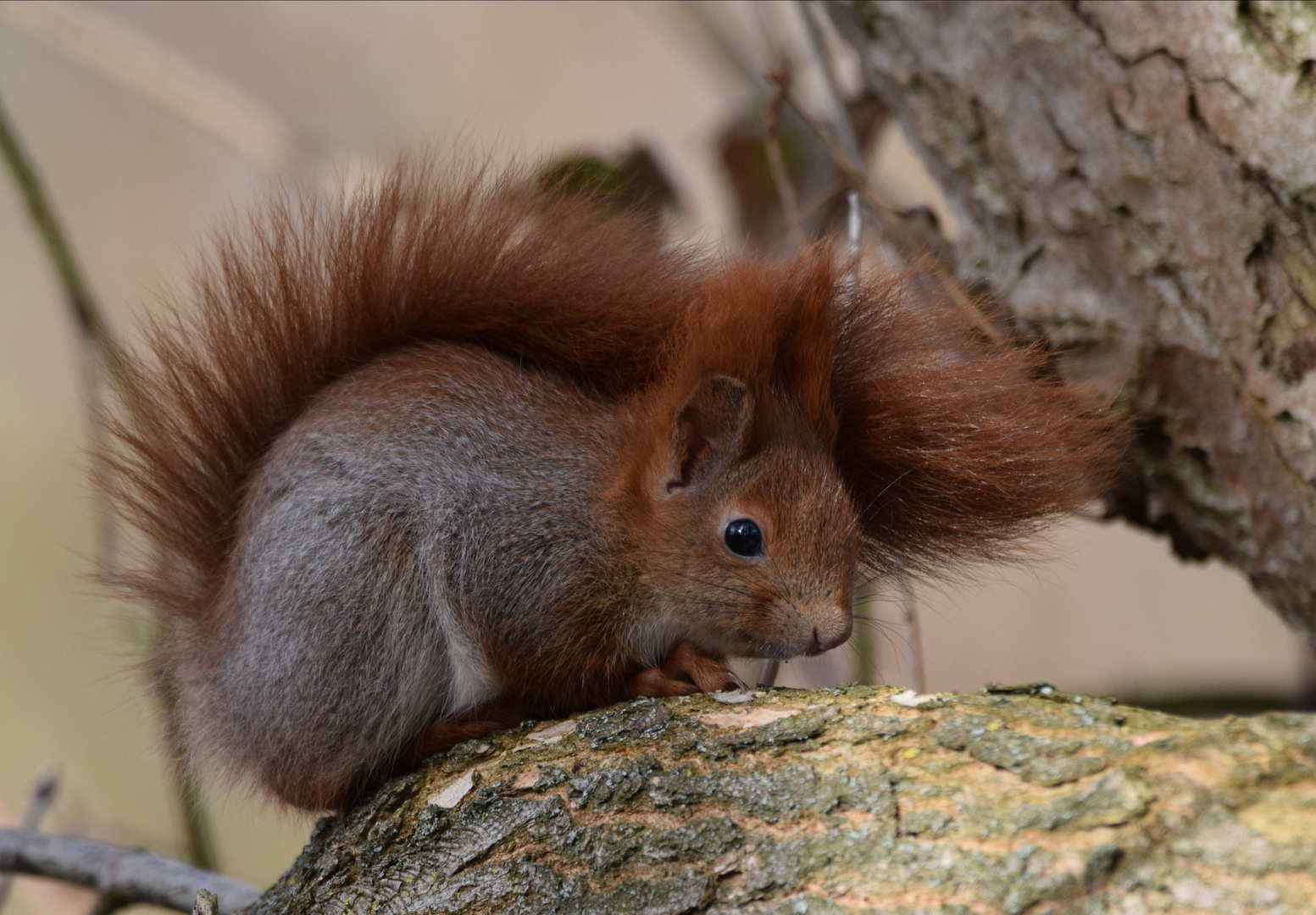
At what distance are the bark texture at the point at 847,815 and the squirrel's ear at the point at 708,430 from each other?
13.5 inches

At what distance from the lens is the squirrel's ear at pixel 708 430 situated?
150cm

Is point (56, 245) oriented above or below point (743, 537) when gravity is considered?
above

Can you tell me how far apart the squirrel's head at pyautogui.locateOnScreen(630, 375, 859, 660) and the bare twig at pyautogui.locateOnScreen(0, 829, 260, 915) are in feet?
2.78

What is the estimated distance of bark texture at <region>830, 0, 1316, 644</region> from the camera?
1725 mm

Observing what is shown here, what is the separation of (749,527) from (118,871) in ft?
3.90

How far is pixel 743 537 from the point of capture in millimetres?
1539

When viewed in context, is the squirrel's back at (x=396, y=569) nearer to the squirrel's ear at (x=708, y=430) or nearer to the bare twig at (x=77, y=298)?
the squirrel's ear at (x=708, y=430)

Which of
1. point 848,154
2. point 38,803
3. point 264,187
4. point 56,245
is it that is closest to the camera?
point 38,803

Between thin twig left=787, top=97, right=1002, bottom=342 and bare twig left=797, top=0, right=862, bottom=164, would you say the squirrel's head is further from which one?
bare twig left=797, top=0, right=862, bottom=164

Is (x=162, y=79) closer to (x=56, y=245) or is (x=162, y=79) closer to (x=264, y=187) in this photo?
(x=56, y=245)

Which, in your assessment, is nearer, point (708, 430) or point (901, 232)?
point (708, 430)

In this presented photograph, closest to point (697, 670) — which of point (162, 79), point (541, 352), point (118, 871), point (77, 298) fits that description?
point (541, 352)

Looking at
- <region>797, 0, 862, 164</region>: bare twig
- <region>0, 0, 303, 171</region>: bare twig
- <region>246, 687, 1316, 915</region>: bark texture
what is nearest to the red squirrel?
<region>246, 687, 1316, 915</region>: bark texture

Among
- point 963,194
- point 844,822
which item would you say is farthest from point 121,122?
point 844,822
